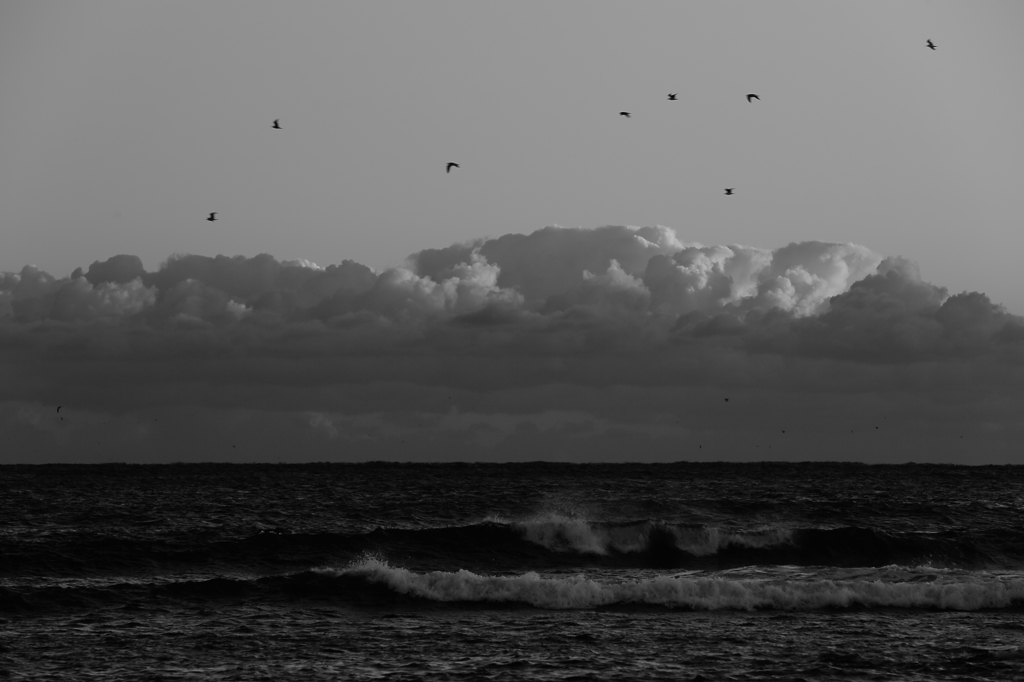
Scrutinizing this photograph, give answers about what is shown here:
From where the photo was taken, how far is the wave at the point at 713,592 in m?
30.1

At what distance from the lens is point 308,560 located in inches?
1519

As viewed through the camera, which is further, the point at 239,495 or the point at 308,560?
the point at 239,495

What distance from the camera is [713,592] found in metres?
30.8

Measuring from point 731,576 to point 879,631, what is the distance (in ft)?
26.4

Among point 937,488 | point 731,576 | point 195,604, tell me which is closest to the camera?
point 195,604

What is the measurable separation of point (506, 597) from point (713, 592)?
6143mm

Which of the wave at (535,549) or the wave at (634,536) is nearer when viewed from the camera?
the wave at (535,549)

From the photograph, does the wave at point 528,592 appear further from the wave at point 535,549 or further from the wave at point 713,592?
the wave at point 535,549

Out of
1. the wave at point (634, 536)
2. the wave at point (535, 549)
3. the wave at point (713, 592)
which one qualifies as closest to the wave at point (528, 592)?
the wave at point (713, 592)

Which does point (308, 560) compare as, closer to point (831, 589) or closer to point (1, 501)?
point (831, 589)

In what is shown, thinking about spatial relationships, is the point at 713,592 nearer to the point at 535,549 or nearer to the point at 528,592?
the point at 528,592

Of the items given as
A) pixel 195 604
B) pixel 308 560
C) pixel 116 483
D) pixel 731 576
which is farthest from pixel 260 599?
pixel 116 483

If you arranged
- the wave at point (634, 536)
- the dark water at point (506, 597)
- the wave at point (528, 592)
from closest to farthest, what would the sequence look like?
the dark water at point (506, 597), the wave at point (528, 592), the wave at point (634, 536)

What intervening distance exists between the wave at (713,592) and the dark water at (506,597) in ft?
0.21
